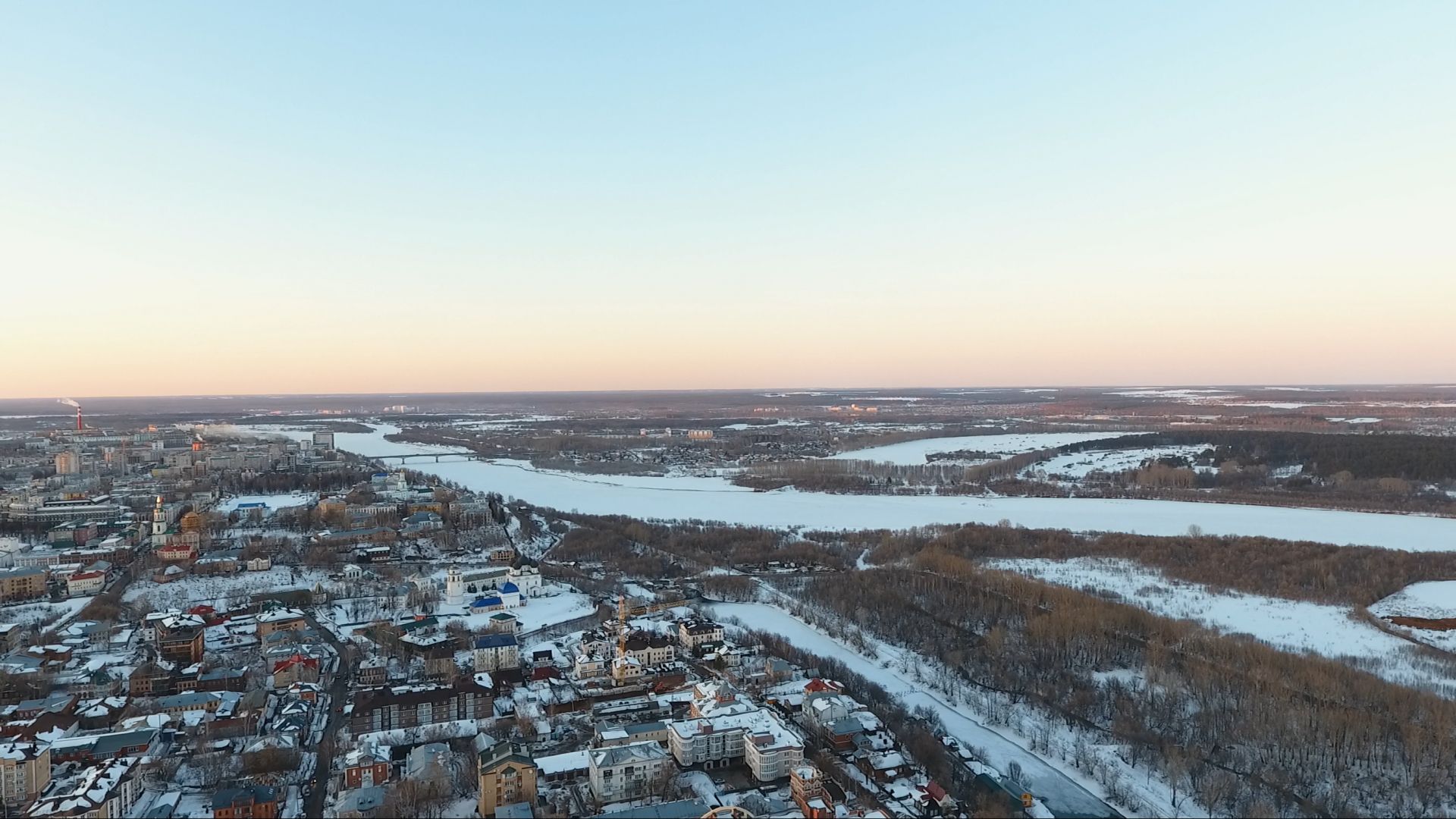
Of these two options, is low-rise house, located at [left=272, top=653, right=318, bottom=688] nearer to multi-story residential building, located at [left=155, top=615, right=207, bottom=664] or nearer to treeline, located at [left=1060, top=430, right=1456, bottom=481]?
multi-story residential building, located at [left=155, top=615, right=207, bottom=664]

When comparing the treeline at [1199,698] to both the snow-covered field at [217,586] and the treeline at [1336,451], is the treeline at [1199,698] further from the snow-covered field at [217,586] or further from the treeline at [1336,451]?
the treeline at [1336,451]

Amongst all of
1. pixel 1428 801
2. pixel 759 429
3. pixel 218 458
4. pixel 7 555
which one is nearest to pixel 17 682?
pixel 7 555

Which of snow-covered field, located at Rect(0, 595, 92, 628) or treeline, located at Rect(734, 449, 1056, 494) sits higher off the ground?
treeline, located at Rect(734, 449, 1056, 494)

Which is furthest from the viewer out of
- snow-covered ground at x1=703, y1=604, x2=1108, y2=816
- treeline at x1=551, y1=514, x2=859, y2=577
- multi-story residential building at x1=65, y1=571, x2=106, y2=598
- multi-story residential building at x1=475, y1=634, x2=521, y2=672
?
treeline at x1=551, y1=514, x2=859, y2=577

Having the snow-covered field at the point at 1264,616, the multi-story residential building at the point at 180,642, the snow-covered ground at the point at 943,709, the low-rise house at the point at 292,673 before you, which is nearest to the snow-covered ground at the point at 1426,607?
the snow-covered field at the point at 1264,616

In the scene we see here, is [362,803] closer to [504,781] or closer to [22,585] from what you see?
[504,781]

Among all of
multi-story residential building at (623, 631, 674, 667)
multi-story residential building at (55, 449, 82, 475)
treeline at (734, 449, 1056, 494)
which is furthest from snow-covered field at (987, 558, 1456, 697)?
multi-story residential building at (55, 449, 82, 475)

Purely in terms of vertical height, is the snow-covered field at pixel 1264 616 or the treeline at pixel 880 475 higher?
the treeline at pixel 880 475
